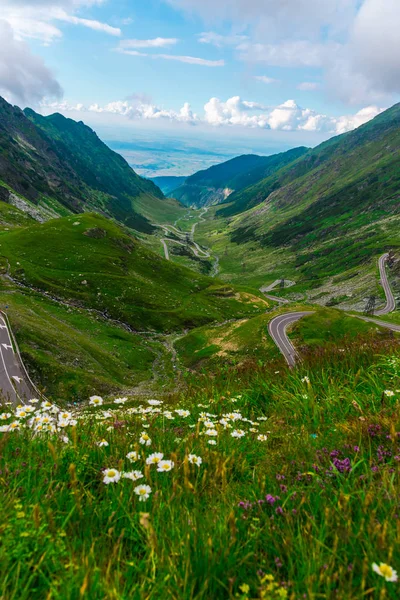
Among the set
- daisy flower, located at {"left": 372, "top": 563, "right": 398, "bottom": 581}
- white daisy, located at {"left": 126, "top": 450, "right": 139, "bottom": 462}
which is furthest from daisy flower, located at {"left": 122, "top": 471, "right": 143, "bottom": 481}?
daisy flower, located at {"left": 372, "top": 563, "right": 398, "bottom": 581}

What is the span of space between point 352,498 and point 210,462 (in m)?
1.69

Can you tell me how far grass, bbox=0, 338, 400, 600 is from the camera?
242cm

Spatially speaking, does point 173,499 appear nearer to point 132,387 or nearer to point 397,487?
point 397,487

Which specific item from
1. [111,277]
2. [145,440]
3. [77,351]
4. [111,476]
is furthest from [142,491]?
[111,277]

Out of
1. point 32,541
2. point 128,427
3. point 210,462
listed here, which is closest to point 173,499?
point 210,462

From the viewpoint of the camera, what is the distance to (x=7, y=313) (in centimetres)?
6444

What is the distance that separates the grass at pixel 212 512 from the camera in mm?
2422

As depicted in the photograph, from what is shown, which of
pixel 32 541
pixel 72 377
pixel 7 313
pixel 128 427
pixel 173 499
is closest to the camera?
pixel 32 541

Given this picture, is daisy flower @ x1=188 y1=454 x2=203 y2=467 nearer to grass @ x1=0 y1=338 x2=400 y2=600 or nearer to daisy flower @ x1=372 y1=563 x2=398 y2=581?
grass @ x1=0 y1=338 x2=400 y2=600

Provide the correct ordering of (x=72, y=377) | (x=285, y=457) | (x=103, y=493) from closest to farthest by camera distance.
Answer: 1. (x=103, y=493)
2. (x=285, y=457)
3. (x=72, y=377)

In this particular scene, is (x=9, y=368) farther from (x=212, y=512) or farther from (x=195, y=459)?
(x=212, y=512)

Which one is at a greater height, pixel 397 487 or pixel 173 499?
pixel 397 487

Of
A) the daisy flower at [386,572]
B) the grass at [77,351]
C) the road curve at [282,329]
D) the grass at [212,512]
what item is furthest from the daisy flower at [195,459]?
the road curve at [282,329]

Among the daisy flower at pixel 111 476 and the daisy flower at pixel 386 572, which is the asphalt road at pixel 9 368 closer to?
the daisy flower at pixel 111 476
